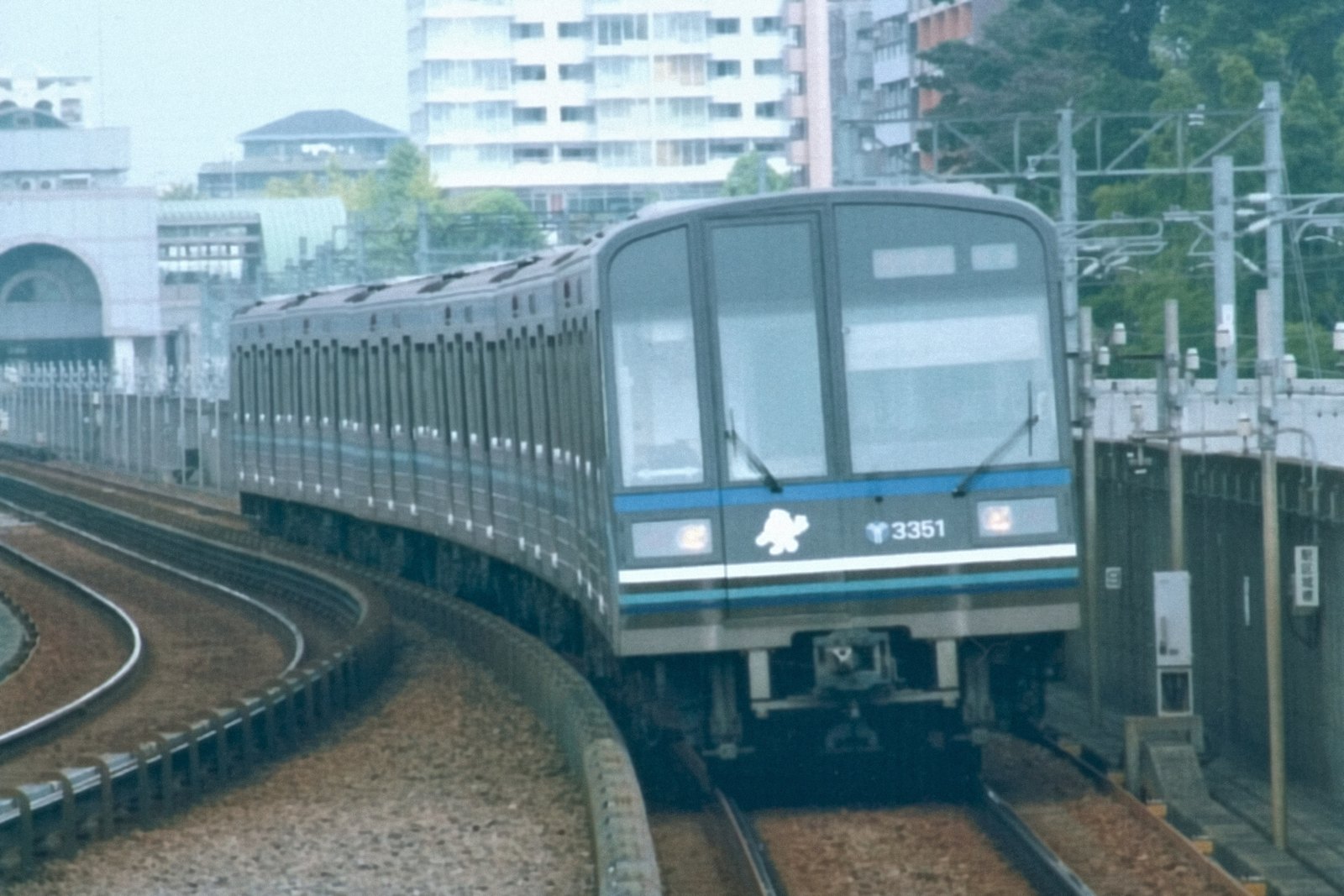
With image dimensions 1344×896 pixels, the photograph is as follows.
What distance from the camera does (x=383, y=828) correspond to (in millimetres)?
14578

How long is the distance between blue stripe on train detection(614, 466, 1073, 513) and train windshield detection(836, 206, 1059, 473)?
0.24 ft

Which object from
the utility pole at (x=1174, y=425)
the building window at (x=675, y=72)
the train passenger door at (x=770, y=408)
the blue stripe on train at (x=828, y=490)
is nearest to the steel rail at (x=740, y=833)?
the train passenger door at (x=770, y=408)

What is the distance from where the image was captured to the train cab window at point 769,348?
14.0 m

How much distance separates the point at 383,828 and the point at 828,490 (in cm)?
282

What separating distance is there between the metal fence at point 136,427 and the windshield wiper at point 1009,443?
4128 cm

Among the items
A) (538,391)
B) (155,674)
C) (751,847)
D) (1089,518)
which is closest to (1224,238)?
(155,674)

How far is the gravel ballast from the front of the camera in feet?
42.8

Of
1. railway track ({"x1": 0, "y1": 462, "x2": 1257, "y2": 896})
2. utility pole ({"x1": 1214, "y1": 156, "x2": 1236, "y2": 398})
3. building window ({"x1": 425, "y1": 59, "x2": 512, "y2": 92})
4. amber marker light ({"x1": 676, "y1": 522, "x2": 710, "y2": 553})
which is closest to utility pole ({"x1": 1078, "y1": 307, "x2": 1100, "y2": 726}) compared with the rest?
railway track ({"x1": 0, "y1": 462, "x2": 1257, "y2": 896})

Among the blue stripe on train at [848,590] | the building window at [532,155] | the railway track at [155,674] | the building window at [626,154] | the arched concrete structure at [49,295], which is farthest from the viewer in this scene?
the building window at [532,155]

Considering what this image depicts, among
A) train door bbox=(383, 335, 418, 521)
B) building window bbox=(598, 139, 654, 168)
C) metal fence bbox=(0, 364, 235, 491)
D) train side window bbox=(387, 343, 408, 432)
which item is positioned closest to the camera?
train door bbox=(383, 335, 418, 521)

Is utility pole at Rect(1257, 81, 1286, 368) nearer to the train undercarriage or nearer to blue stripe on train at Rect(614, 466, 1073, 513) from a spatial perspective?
the train undercarriage

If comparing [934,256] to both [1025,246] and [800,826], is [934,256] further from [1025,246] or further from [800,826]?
[800,826]

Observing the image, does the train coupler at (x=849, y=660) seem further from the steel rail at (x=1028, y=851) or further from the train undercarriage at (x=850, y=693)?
the steel rail at (x=1028, y=851)

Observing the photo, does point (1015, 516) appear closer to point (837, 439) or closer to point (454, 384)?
point (837, 439)
